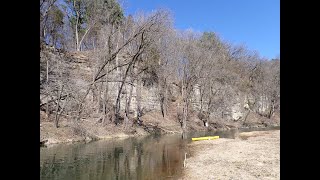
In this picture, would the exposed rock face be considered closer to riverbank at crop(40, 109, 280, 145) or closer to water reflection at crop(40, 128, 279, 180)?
riverbank at crop(40, 109, 280, 145)

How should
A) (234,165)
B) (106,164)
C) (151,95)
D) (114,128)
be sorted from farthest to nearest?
1. (151,95)
2. (114,128)
3. (106,164)
4. (234,165)

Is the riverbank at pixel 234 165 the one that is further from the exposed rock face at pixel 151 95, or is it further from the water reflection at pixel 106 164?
the exposed rock face at pixel 151 95

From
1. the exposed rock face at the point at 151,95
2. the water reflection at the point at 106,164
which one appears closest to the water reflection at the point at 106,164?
the water reflection at the point at 106,164

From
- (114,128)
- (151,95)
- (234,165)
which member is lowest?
(114,128)

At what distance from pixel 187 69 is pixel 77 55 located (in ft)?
52.2

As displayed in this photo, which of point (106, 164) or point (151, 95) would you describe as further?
point (151, 95)

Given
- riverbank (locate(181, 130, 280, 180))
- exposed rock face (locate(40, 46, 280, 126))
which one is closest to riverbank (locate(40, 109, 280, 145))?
exposed rock face (locate(40, 46, 280, 126))

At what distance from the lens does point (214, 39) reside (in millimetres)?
57094

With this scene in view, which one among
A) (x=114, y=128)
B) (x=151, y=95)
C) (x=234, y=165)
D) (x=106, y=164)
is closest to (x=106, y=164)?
(x=106, y=164)

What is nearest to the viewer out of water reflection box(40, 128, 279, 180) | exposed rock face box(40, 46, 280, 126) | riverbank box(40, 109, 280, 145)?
water reflection box(40, 128, 279, 180)

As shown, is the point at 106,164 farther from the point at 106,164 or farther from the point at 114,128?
the point at 114,128

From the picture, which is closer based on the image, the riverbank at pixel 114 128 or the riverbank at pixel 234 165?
the riverbank at pixel 234 165
